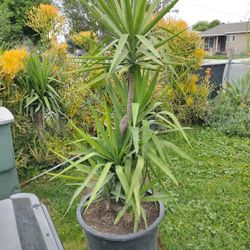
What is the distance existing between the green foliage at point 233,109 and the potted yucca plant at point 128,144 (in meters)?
3.22

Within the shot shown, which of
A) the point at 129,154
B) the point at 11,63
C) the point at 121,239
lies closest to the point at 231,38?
the point at 11,63

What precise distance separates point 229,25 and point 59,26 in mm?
33310

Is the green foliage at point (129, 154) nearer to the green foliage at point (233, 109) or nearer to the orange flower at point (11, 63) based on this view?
the orange flower at point (11, 63)

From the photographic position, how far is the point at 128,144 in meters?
1.77

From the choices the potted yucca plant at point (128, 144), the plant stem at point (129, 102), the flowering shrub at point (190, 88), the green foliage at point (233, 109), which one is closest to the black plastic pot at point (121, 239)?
the potted yucca plant at point (128, 144)

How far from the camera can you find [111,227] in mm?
1822

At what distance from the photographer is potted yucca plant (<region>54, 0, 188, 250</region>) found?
1505 mm

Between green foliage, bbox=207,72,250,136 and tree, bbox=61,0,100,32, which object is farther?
tree, bbox=61,0,100,32

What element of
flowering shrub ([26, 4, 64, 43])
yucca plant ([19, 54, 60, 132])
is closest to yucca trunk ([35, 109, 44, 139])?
yucca plant ([19, 54, 60, 132])

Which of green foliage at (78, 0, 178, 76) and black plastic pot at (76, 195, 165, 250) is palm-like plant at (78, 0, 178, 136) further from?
black plastic pot at (76, 195, 165, 250)

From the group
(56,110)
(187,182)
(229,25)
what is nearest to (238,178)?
(187,182)

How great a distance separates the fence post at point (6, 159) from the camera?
2471 mm

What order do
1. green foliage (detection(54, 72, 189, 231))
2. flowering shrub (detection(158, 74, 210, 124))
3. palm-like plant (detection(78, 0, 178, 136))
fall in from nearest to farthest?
palm-like plant (detection(78, 0, 178, 136)), green foliage (detection(54, 72, 189, 231)), flowering shrub (detection(158, 74, 210, 124))

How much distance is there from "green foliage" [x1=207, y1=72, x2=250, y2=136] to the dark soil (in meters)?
3.23
